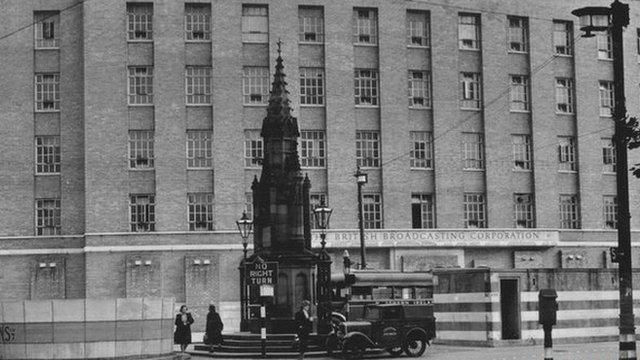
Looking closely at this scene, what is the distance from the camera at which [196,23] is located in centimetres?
5741

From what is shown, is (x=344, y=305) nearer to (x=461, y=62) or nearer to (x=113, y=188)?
(x=113, y=188)

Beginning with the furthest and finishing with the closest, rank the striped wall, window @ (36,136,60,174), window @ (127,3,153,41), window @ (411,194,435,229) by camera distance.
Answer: window @ (411,194,435,229) < window @ (127,3,153,41) < window @ (36,136,60,174) < the striped wall

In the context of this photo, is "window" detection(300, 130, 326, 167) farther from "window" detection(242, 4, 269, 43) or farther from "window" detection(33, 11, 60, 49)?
"window" detection(33, 11, 60, 49)

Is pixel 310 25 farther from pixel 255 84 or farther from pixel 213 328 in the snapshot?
pixel 213 328

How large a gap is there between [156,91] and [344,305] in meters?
19.9

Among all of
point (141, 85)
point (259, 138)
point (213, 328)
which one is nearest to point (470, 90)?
point (259, 138)

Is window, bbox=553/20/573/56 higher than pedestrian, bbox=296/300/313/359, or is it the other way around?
window, bbox=553/20/573/56

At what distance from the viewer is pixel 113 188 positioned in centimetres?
5566

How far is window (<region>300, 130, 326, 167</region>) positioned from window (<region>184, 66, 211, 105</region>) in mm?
5157

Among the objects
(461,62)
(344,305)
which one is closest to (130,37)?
(461,62)

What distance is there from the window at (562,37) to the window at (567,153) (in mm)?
4677

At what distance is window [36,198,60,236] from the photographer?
2219 inches

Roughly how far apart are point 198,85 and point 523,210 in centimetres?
1815

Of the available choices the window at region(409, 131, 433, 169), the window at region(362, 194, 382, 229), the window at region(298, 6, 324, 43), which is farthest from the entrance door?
the window at region(298, 6, 324, 43)
